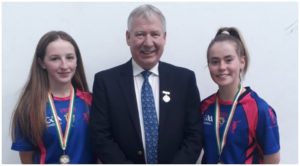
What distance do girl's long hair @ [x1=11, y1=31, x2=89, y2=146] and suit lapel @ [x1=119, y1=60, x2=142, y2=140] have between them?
408mm

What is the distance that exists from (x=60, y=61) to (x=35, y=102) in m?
0.32

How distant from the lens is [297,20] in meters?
2.87

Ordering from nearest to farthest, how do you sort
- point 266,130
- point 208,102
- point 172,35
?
1. point 266,130
2. point 208,102
3. point 172,35

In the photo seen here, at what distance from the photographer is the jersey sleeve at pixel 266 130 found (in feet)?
7.29

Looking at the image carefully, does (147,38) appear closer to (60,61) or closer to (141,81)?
(141,81)

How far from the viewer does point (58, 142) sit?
2361mm

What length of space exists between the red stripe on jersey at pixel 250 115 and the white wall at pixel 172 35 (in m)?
0.66

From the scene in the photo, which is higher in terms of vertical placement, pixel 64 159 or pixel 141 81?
pixel 141 81

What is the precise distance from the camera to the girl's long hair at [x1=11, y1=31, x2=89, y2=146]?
2352mm

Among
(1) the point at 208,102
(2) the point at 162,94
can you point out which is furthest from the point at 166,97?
(1) the point at 208,102

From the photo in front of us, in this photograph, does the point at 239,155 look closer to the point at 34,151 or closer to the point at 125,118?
the point at 125,118

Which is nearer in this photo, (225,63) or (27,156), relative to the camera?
(225,63)

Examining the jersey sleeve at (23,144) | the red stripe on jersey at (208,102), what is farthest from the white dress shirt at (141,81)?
the jersey sleeve at (23,144)

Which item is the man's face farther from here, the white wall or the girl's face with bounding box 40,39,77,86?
the white wall
